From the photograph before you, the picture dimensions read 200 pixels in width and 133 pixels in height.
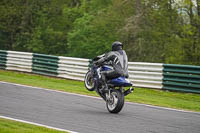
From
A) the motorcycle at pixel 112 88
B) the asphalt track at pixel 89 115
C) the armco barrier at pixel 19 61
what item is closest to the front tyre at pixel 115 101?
the motorcycle at pixel 112 88

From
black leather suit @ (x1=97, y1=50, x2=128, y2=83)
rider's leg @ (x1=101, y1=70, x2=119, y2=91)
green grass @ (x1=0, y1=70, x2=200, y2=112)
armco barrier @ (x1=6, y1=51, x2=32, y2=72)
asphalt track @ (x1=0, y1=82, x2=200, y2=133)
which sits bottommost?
green grass @ (x1=0, y1=70, x2=200, y2=112)

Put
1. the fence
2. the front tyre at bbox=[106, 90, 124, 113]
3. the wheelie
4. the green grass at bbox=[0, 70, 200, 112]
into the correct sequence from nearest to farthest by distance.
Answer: the front tyre at bbox=[106, 90, 124, 113] → the wheelie → the green grass at bbox=[0, 70, 200, 112] → the fence

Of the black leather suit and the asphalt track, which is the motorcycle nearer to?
the black leather suit

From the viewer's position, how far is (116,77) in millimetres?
10039

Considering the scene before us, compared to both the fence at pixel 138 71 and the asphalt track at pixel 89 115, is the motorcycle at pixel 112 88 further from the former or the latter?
the fence at pixel 138 71

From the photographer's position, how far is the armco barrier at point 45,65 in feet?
64.1

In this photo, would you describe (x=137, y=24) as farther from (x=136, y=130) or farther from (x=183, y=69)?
(x=136, y=130)

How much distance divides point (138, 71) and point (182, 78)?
1947 millimetres

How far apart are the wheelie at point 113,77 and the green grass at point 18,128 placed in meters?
2.74

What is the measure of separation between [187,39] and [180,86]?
1407cm

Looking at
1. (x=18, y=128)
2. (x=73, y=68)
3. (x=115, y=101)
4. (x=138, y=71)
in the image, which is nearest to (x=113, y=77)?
(x=115, y=101)

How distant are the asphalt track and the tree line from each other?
59.0ft

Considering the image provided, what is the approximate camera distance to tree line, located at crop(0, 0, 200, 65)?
29.5m

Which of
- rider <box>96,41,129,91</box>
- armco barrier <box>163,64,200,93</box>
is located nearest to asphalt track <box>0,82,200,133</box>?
rider <box>96,41,129,91</box>
